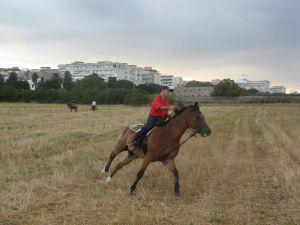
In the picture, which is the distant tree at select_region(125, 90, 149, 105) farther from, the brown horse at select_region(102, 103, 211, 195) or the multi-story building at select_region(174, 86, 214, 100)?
the brown horse at select_region(102, 103, 211, 195)

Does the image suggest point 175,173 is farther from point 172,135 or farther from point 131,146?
point 131,146

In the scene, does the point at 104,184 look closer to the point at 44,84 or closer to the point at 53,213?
the point at 53,213

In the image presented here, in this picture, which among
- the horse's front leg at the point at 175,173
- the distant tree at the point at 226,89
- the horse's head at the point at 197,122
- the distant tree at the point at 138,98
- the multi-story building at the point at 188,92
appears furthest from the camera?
the distant tree at the point at 226,89

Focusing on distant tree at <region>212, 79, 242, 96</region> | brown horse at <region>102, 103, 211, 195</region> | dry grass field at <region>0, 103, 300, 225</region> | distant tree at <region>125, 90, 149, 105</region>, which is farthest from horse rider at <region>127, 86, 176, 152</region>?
distant tree at <region>212, 79, 242, 96</region>

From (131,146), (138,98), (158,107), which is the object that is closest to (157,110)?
(158,107)

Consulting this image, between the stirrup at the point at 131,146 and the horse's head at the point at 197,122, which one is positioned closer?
the horse's head at the point at 197,122

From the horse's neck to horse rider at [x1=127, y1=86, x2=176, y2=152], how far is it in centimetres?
36

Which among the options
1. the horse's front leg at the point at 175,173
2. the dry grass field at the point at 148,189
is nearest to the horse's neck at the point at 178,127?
the horse's front leg at the point at 175,173

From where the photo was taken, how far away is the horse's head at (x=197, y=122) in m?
11.5

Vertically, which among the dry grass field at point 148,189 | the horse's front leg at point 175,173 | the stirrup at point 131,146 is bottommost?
the dry grass field at point 148,189

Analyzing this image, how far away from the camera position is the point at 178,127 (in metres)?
11.7

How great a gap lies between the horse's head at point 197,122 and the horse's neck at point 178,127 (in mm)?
135

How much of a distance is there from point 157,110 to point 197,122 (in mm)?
1145

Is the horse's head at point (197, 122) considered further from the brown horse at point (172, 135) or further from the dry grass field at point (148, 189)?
the dry grass field at point (148, 189)
